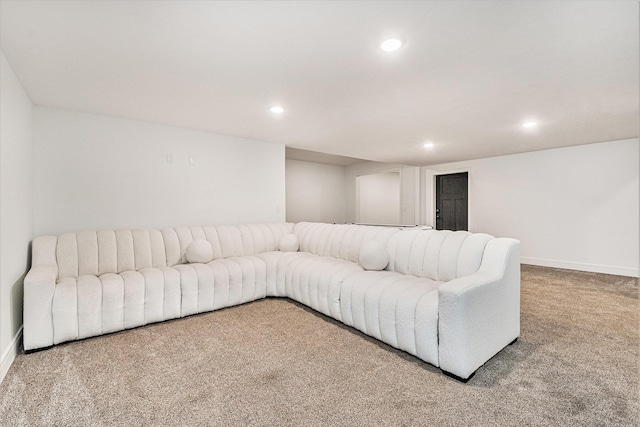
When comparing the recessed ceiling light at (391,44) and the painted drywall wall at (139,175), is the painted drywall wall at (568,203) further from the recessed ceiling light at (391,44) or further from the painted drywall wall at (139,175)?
the recessed ceiling light at (391,44)

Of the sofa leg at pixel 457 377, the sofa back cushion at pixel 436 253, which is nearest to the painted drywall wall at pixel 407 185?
the sofa back cushion at pixel 436 253

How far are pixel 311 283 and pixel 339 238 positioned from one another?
0.78 metres

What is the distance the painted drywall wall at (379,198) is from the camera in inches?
361

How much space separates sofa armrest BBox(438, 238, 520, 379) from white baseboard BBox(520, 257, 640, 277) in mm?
3939

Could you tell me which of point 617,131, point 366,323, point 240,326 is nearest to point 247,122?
point 240,326

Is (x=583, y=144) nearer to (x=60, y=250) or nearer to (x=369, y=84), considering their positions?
(x=369, y=84)

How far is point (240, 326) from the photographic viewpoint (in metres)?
2.73

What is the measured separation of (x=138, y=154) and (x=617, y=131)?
21.0 ft

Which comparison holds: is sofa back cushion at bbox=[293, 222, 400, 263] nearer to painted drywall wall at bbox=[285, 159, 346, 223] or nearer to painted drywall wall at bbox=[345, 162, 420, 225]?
painted drywall wall at bbox=[285, 159, 346, 223]

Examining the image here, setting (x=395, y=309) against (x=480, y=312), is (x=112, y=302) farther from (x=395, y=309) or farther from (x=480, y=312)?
(x=480, y=312)

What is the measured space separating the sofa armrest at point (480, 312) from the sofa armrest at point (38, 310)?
289cm

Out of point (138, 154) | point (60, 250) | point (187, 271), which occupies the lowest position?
point (187, 271)

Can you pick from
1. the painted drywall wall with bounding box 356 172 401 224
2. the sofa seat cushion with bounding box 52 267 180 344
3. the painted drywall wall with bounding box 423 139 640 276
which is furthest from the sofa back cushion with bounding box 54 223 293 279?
the painted drywall wall with bounding box 356 172 401 224

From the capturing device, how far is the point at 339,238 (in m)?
3.66
